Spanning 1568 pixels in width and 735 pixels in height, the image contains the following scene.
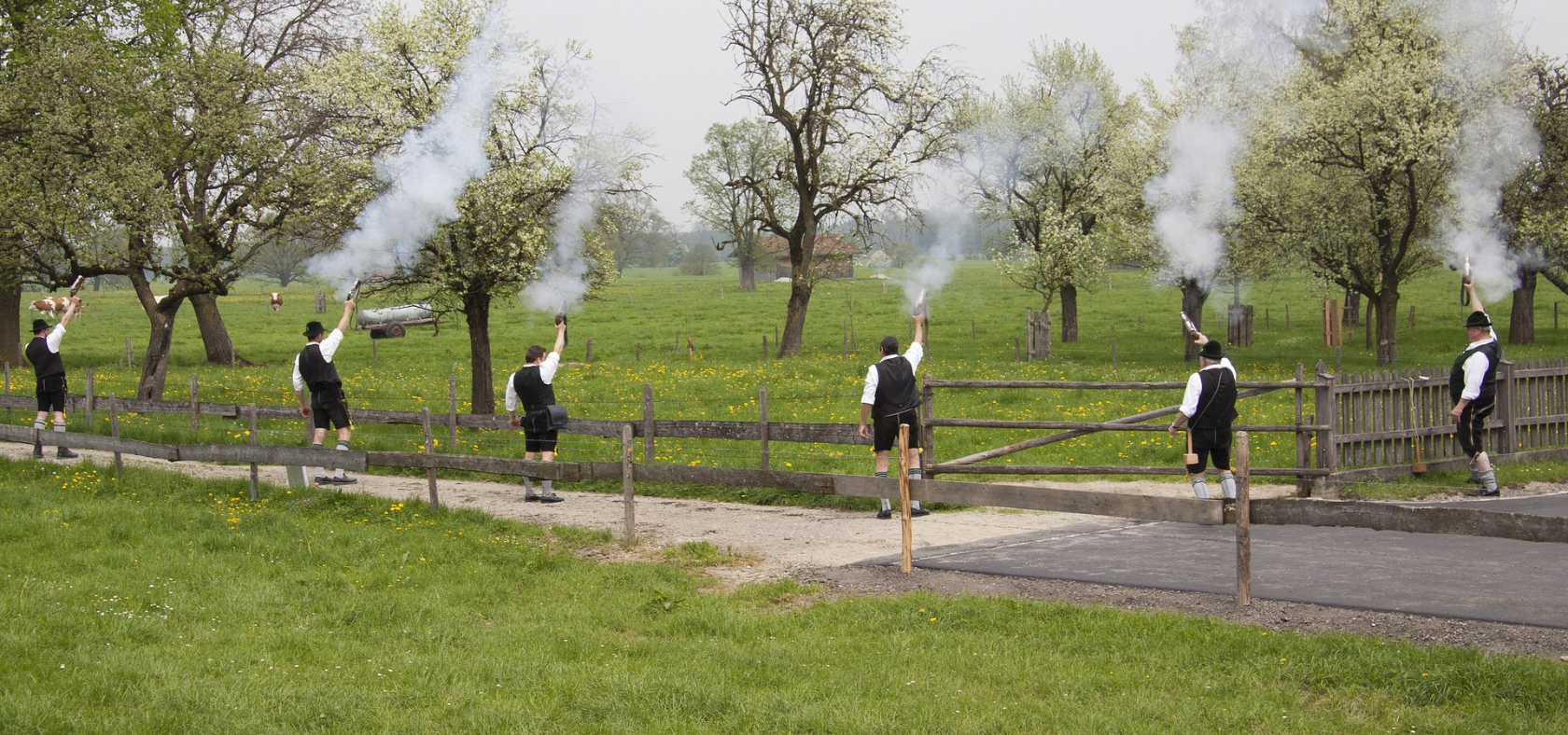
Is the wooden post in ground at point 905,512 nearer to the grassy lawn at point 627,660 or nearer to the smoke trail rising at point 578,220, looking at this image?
the grassy lawn at point 627,660

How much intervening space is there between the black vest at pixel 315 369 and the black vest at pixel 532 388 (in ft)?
8.08

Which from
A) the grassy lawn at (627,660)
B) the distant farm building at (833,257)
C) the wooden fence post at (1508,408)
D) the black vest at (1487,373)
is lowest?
the grassy lawn at (627,660)

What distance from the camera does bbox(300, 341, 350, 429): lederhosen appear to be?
1474cm

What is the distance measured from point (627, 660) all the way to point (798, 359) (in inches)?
1056

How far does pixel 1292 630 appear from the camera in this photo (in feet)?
23.8

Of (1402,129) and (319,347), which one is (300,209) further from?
(1402,129)

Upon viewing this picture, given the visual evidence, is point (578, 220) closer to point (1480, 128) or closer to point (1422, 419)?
point (1422, 419)

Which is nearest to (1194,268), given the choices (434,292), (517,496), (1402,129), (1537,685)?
(1402,129)

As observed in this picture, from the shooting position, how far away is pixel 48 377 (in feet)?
59.9

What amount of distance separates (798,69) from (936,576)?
2737cm

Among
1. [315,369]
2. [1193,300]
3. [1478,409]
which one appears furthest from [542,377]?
[1193,300]

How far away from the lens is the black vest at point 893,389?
12.3 m

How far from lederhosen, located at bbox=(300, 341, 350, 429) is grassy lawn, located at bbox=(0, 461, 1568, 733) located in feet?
16.2

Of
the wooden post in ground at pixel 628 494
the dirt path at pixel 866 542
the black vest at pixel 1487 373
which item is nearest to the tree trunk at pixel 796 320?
the dirt path at pixel 866 542
